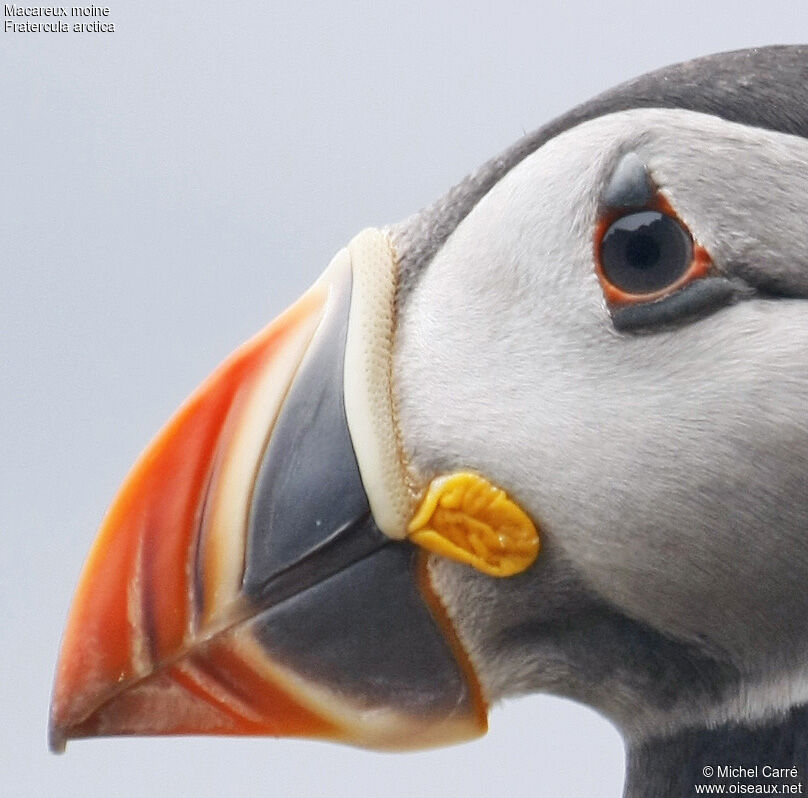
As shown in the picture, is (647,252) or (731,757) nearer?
(647,252)

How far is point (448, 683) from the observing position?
1.87 m

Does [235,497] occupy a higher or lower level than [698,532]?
higher

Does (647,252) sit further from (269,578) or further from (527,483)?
(269,578)

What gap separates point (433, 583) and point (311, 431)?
251 mm

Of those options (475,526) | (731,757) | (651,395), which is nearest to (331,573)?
(475,526)

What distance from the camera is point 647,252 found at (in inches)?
67.1

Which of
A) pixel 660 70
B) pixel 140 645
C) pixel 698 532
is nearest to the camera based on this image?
pixel 698 532

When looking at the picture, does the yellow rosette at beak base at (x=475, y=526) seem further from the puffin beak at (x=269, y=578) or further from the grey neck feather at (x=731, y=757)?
the grey neck feather at (x=731, y=757)

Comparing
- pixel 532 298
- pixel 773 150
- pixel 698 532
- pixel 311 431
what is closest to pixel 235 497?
pixel 311 431

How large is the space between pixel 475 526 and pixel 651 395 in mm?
274

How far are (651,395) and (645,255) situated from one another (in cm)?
17

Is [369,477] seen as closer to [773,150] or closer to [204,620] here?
[204,620]

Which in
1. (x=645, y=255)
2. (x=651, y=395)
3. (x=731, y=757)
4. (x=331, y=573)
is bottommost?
(x=731, y=757)

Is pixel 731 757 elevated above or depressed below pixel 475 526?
below
